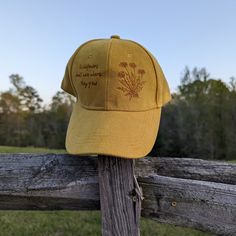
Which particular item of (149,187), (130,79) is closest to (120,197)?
(149,187)

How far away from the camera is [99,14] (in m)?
4.78

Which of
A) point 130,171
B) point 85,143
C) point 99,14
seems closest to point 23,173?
point 85,143

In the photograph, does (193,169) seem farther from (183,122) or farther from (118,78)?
(183,122)

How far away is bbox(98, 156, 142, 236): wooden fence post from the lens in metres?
1.01

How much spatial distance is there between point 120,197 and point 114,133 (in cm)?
22

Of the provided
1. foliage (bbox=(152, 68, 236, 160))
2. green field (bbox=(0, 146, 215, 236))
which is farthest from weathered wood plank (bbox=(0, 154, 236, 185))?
foliage (bbox=(152, 68, 236, 160))

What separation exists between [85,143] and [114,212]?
0.25m

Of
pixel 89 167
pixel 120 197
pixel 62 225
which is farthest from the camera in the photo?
pixel 62 225

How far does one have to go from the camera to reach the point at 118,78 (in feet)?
3.62

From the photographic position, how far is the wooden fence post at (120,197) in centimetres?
101

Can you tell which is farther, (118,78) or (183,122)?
(183,122)

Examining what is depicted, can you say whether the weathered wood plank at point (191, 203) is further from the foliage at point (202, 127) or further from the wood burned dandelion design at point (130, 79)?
the foliage at point (202, 127)

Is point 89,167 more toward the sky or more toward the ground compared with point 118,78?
more toward the ground

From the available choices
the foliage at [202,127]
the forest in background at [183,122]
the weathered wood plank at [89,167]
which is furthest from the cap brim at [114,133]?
the foliage at [202,127]
